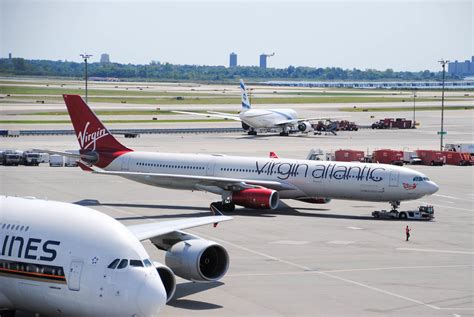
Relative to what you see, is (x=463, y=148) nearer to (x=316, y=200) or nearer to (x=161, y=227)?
(x=316, y=200)

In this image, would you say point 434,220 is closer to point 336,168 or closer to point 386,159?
point 336,168

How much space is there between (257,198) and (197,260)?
1054 inches

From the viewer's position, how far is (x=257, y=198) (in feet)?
190

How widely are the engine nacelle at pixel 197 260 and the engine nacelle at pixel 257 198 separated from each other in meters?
25.1

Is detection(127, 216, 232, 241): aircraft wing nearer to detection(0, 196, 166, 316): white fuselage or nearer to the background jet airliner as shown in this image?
detection(0, 196, 166, 316): white fuselage

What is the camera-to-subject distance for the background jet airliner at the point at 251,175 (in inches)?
2266

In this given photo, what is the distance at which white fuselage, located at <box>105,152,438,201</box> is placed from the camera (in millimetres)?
57406

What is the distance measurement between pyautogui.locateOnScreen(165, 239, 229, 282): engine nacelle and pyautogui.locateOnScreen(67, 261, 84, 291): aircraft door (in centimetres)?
647

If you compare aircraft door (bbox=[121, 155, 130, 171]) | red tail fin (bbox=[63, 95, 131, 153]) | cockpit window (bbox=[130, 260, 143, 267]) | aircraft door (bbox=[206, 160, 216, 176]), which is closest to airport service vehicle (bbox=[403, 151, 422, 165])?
aircraft door (bbox=[206, 160, 216, 176])

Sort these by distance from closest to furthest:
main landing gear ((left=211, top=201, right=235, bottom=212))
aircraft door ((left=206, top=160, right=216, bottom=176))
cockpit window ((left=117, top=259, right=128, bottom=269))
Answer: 1. cockpit window ((left=117, top=259, right=128, bottom=269))
2. main landing gear ((left=211, top=201, right=235, bottom=212))
3. aircraft door ((left=206, top=160, right=216, bottom=176))

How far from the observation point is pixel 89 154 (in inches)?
2601

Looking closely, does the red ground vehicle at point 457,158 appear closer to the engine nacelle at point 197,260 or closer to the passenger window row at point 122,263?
the engine nacelle at point 197,260

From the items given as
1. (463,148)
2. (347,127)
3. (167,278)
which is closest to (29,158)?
(463,148)

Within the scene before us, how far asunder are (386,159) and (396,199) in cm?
3507
